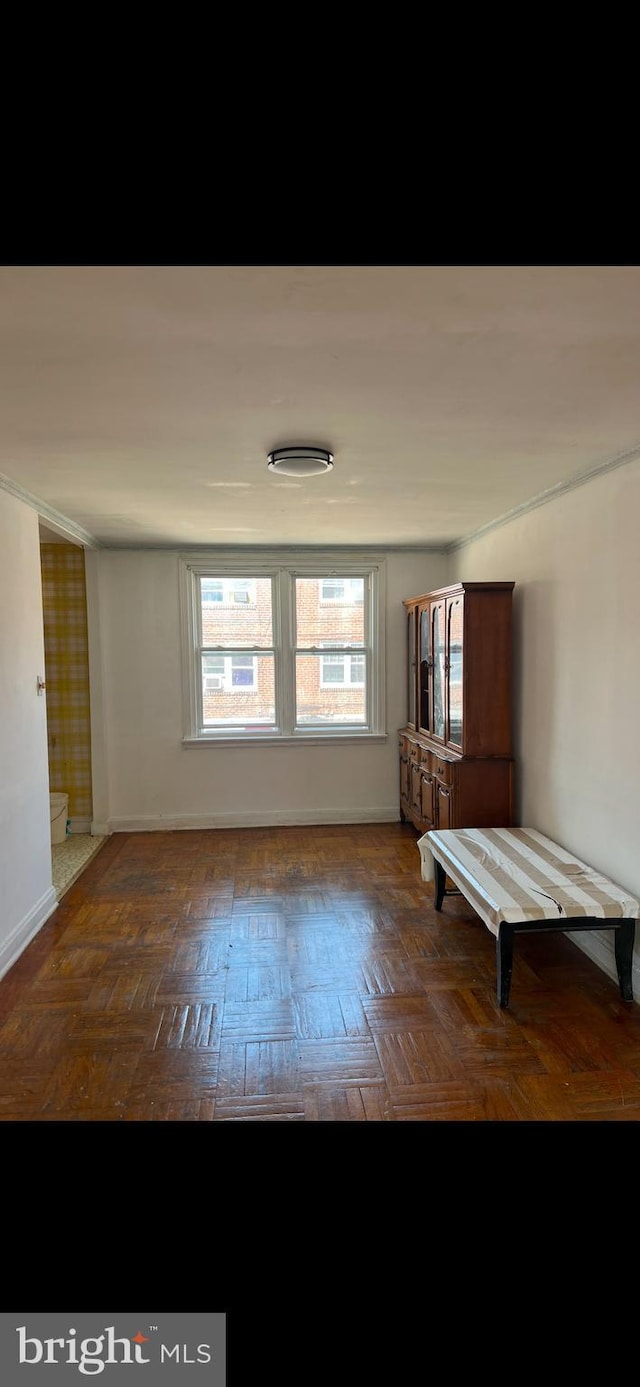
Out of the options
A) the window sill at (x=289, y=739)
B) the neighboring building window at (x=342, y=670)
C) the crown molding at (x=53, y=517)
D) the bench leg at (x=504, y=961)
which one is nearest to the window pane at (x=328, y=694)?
the neighboring building window at (x=342, y=670)

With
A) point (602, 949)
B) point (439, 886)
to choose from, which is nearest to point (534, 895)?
point (602, 949)

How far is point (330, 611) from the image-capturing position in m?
5.43

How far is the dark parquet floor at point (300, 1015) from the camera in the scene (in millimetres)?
2074

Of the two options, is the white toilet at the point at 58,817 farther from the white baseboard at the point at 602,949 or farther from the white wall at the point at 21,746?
the white baseboard at the point at 602,949

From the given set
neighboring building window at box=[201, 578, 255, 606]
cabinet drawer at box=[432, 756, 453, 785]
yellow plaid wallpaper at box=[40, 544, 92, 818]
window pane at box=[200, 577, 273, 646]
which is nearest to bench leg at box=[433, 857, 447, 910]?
cabinet drawer at box=[432, 756, 453, 785]

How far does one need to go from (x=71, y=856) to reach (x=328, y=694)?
2.32 meters

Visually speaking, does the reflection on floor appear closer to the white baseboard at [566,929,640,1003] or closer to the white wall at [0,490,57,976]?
the white wall at [0,490,57,976]

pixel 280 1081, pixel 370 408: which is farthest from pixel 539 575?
pixel 280 1081

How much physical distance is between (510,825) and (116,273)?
3.50m

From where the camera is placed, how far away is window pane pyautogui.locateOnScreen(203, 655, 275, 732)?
17.5 feet

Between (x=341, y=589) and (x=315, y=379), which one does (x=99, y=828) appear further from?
(x=315, y=379)

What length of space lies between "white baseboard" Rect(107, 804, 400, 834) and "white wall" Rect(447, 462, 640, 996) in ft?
5.68

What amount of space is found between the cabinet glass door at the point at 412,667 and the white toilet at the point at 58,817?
277cm

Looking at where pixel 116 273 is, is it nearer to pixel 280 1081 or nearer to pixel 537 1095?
pixel 280 1081
